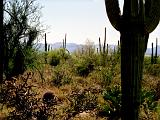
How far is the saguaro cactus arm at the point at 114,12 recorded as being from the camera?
5934mm

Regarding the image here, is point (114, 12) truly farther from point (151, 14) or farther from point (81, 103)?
point (81, 103)

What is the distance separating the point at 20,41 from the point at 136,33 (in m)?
13.3

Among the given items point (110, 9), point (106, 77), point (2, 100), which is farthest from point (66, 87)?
point (110, 9)

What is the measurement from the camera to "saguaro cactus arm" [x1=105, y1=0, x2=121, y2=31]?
593 cm

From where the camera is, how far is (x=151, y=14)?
18.7 ft

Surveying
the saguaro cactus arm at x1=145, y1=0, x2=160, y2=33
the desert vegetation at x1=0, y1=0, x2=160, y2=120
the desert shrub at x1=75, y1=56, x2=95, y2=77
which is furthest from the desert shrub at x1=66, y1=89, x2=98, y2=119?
the desert shrub at x1=75, y1=56, x2=95, y2=77

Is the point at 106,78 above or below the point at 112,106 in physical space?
above

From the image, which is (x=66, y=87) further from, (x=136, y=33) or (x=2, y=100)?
(x=136, y=33)

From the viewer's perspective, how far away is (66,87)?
14148mm

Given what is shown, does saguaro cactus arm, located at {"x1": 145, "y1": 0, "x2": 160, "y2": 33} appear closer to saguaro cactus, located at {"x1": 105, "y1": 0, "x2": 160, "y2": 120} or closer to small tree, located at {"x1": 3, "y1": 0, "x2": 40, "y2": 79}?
saguaro cactus, located at {"x1": 105, "y1": 0, "x2": 160, "y2": 120}

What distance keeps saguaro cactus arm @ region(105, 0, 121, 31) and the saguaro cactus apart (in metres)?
0.09

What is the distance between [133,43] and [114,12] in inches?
28.1

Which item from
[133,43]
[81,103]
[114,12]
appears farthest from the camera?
[81,103]

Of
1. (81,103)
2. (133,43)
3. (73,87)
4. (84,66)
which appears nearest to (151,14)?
(133,43)
